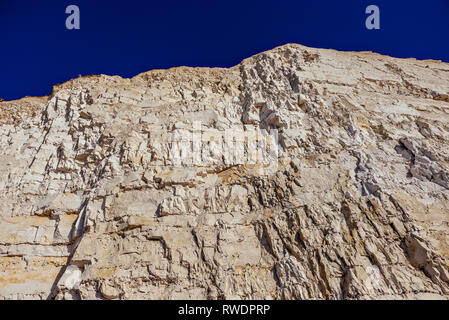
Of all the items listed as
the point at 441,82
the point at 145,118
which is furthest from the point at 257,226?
the point at 441,82

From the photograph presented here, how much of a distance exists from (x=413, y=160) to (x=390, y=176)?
1.31 m

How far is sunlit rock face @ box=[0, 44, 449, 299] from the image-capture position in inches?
311

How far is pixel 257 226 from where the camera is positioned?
9.05m

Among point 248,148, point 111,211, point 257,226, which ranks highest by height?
point 248,148

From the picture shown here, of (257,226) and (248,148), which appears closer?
(257,226)

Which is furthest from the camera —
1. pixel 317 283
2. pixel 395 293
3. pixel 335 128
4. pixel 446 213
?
pixel 335 128

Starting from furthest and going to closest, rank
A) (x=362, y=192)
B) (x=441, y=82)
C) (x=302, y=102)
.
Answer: (x=441, y=82) → (x=302, y=102) → (x=362, y=192)

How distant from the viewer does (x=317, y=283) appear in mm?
7566

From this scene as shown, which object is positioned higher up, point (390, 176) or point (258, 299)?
point (390, 176)

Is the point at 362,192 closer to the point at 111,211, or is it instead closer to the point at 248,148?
Answer: the point at 248,148

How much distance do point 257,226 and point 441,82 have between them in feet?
40.7

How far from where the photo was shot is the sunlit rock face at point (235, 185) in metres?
7.91

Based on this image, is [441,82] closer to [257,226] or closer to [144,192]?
[257,226]

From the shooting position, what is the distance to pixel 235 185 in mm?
10070
